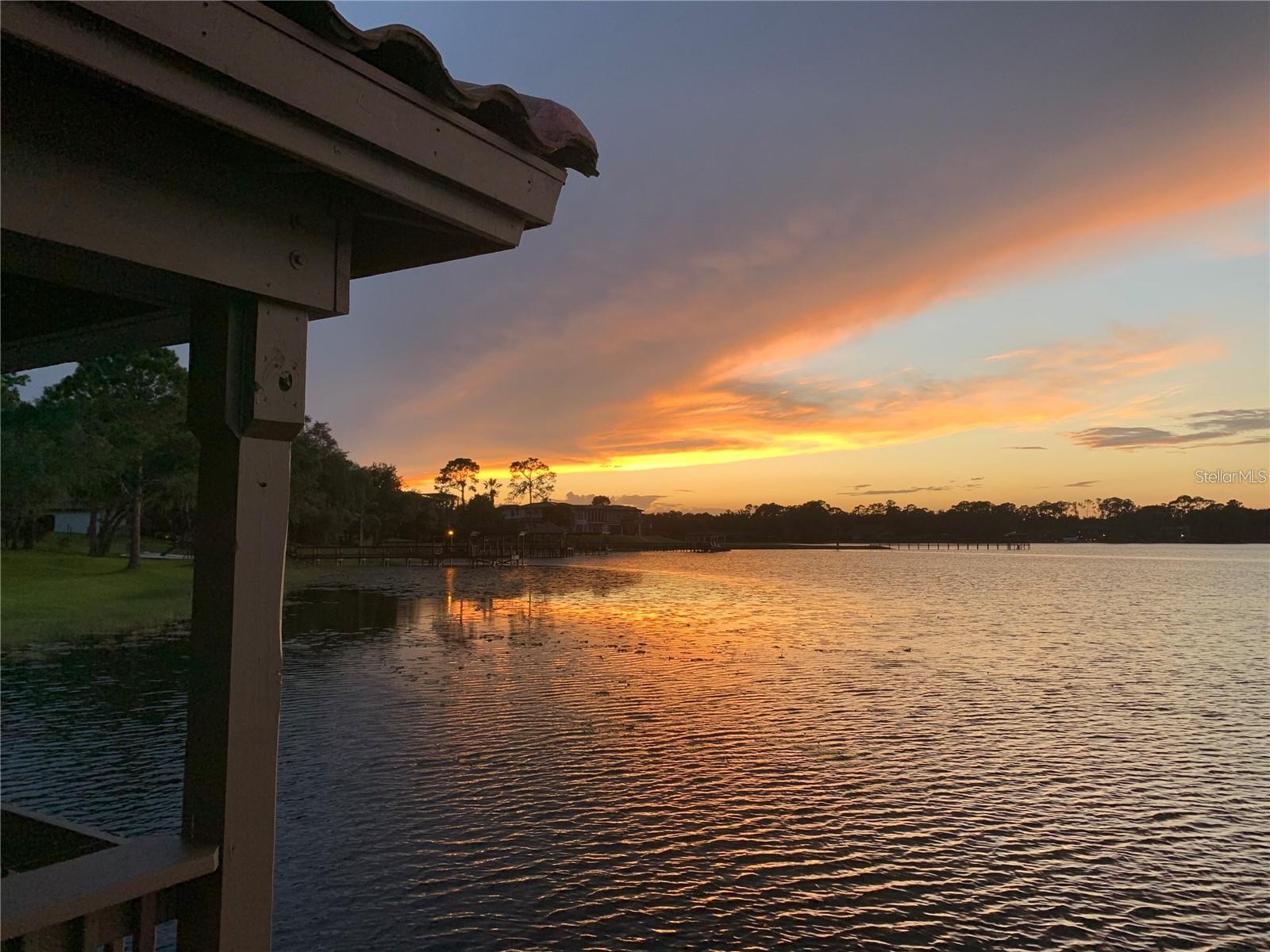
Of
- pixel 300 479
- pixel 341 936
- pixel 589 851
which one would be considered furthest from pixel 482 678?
pixel 300 479

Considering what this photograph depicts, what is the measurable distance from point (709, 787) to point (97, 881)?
837 centimetres

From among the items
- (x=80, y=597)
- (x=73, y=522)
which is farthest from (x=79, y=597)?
(x=73, y=522)

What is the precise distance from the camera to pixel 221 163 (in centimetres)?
264

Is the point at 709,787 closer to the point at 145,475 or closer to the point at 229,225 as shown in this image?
the point at 229,225

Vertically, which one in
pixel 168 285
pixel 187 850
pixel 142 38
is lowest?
pixel 187 850

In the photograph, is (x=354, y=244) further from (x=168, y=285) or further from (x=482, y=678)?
(x=482, y=678)

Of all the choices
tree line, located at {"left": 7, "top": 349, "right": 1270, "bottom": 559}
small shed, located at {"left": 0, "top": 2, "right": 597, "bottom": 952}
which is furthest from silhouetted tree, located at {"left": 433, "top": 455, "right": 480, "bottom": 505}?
small shed, located at {"left": 0, "top": 2, "right": 597, "bottom": 952}

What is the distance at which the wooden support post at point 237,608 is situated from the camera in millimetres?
2779

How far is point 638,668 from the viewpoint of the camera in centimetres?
1808

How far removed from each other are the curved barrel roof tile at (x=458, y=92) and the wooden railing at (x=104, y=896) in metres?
2.64

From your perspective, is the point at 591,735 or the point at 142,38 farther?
the point at 591,735

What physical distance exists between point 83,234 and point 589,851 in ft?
23.6

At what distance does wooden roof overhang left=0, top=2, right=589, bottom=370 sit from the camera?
2.14 metres

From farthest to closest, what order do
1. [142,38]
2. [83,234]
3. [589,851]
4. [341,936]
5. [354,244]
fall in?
[589,851]
[341,936]
[354,244]
[83,234]
[142,38]
